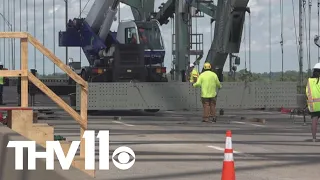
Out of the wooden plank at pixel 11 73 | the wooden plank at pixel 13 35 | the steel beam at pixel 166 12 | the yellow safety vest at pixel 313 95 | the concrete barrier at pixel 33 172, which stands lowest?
the concrete barrier at pixel 33 172

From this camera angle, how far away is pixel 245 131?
17.5m

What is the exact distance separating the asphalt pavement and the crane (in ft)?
16.6

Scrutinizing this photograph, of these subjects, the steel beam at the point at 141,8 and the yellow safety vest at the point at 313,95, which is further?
the steel beam at the point at 141,8

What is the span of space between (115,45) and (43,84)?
1644 centimetres

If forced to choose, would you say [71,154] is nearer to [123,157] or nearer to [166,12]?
[123,157]

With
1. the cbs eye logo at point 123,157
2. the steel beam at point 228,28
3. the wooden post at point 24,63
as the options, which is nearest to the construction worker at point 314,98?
the cbs eye logo at point 123,157

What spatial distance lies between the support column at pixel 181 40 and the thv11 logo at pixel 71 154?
62.6 feet

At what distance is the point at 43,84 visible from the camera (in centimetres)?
964

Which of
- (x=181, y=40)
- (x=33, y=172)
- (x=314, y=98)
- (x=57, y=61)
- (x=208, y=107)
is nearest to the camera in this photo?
(x=33, y=172)

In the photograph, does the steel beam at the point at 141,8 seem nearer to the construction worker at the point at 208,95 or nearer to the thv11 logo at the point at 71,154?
the construction worker at the point at 208,95

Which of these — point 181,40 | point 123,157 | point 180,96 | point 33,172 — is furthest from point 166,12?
point 33,172

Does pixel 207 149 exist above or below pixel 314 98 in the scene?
below

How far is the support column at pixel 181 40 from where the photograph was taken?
31266mm

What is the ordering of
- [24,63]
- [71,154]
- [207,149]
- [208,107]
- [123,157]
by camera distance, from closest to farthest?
1. [71,154]
2. [24,63]
3. [123,157]
4. [207,149]
5. [208,107]
